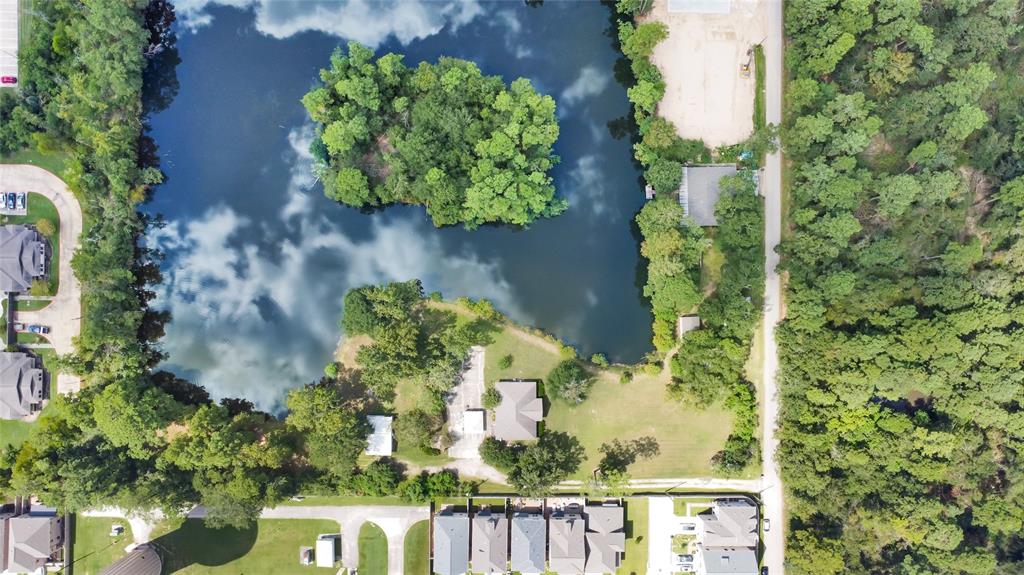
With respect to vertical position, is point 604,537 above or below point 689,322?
below

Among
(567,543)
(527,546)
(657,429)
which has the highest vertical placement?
(657,429)

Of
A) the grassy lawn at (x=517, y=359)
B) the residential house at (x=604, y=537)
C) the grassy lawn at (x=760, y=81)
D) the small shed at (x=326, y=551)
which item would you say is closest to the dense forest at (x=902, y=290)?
the grassy lawn at (x=760, y=81)

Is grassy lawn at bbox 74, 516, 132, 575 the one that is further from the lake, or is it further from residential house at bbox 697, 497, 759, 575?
residential house at bbox 697, 497, 759, 575

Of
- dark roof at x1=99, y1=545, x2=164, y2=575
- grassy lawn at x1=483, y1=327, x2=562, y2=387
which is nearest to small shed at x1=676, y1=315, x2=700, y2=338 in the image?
grassy lawn at x1=483, y1=327, x2=562, y2=387

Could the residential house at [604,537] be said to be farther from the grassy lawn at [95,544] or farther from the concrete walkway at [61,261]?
the concrete walkway at [61,261]

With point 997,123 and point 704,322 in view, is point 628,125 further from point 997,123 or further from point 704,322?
point 997,123

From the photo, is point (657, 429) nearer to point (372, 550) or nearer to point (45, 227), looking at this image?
point (372, 550)

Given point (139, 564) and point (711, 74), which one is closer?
point (139, 564)

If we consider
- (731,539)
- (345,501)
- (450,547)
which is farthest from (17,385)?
(731,539)
